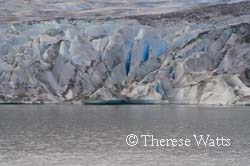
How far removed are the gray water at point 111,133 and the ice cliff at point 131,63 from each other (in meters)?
0.80

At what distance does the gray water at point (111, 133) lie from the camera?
632 inches

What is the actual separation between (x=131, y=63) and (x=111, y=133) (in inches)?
515

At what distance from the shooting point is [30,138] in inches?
798

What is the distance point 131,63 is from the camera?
34.4m

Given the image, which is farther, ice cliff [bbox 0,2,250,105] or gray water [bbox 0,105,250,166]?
ice cliff [bbox 0,2,250,105]

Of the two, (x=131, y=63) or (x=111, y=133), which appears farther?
(x=131, y=63)

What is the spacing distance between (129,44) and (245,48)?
575 centimetres

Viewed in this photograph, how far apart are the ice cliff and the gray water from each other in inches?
31.7

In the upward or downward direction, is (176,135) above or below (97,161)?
below

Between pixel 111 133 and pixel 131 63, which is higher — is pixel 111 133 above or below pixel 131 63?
above

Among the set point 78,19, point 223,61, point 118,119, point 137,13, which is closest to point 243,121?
point 118,119

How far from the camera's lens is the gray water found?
52.7 ft

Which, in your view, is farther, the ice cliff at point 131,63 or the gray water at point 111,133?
the ice cliff at point 131,63

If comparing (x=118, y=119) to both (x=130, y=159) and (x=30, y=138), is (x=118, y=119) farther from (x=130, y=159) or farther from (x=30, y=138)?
(x=130, y=159)
